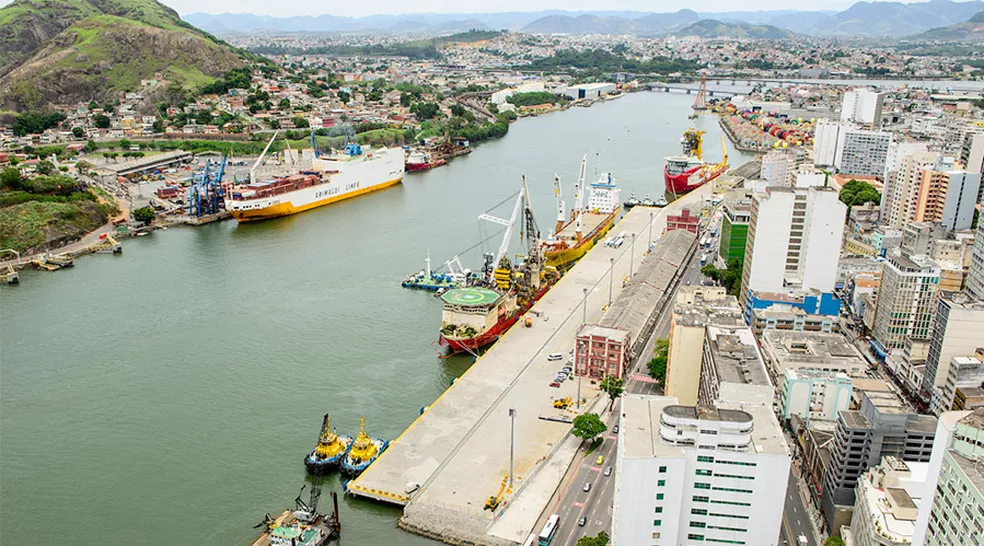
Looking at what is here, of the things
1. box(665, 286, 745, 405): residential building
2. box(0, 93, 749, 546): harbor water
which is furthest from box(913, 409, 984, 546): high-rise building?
box(0, 93, 749, 546): harbor water

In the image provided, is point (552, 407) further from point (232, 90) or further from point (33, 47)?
point (33, 47)

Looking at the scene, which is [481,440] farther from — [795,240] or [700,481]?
[795,240]

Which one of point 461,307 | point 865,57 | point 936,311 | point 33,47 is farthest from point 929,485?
point 865,57

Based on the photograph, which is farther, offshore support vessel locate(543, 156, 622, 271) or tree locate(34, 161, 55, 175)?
tree locate(34, 161, 55, 175)

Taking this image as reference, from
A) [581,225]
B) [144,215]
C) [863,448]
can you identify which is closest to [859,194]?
[581,225]

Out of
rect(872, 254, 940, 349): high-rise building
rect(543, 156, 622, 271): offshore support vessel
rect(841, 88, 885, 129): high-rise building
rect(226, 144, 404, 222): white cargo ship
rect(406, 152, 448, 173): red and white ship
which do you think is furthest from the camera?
rect(841, 88, 885, 129): high-rise building

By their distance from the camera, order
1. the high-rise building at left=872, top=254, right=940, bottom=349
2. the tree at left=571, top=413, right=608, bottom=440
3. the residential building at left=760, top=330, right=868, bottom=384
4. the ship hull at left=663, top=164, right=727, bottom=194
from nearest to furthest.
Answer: the tree at left=571, top=413, right=608, bottom=440 → the residential building at left=760, top=330, right=868, bottom=384 → the high-rise building at left=872, top=254, right=940, bottom=349 → the ship hull at left=663, top=164, right=727, bottom=194

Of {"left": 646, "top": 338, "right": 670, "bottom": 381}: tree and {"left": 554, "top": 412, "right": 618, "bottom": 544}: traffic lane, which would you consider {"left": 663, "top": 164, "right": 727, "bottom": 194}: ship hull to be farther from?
{"left": 554, "top": 412, "right": 618, "bottom": 544}: traffic lane
